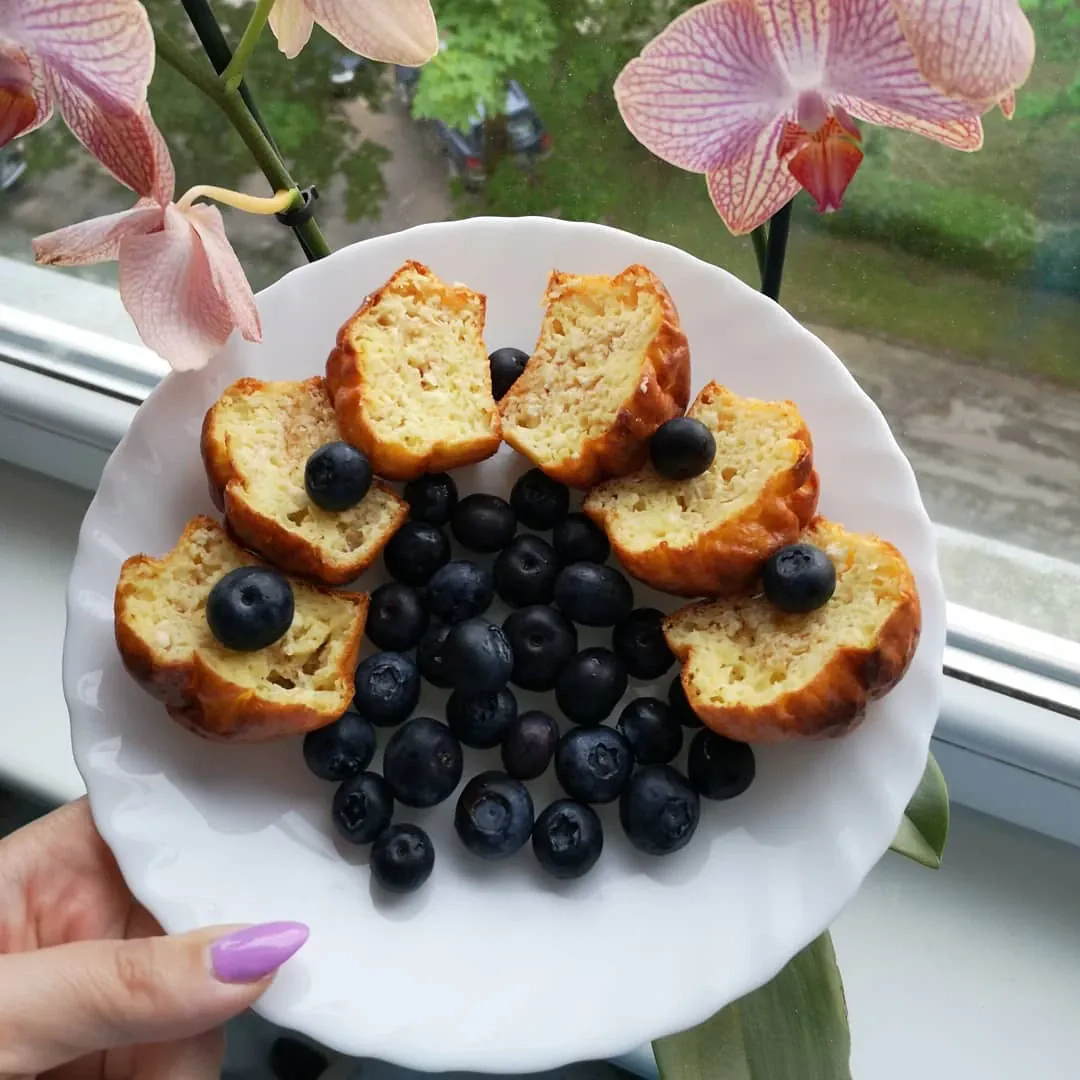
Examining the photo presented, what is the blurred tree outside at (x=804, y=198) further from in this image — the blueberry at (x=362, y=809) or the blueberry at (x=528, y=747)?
the blueberry at (x=362, y=809)

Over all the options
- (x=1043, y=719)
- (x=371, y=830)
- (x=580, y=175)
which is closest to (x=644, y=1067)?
(x=371, y=830)

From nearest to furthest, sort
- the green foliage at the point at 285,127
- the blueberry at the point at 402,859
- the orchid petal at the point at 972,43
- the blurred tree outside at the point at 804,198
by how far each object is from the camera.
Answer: the orchid petal at the point at 972,43 → the blueberry at the point at 402,859 → the blurred tree outside at the point at 804,198 → the green foliage at the point at 285,127

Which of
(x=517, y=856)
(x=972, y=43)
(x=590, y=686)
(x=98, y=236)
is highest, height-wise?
(x=972, y=43)

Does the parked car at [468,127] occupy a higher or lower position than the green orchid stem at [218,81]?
lower

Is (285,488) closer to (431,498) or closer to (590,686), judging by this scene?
(431,498)

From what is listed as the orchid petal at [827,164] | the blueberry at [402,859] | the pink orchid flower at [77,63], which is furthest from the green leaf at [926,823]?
the pink orchid flower at [77,63]

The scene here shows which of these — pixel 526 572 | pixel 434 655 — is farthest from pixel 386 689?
Answer: pixel 526 572

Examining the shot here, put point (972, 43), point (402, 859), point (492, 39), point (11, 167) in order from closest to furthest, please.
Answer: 1. point (972, 43)
2. point (402, 859)
3. point (492, 39)
4. point (11, 167)

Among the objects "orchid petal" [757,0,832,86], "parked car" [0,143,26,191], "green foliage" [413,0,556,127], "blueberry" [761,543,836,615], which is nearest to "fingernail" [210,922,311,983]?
"blueberry" [761,543,836,615]

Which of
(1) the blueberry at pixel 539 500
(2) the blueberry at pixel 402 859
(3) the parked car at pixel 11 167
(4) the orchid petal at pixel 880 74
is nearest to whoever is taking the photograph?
(4) the orchid petal at pixel 880 74
